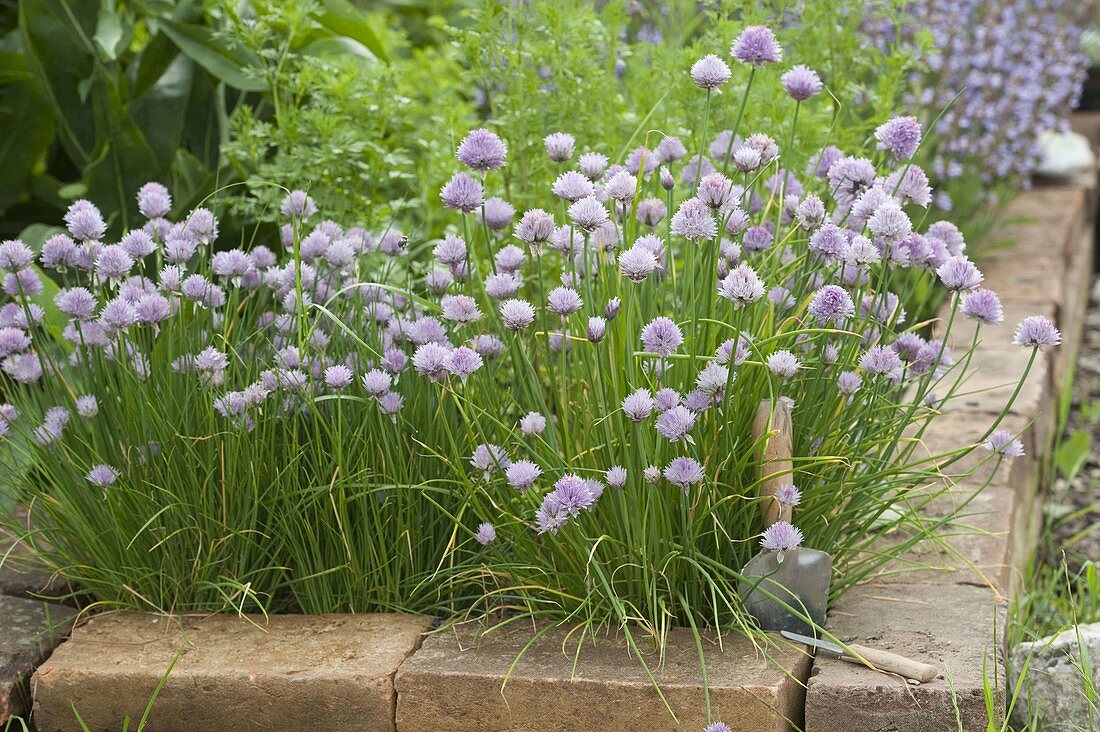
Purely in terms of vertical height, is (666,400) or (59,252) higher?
(59,252)

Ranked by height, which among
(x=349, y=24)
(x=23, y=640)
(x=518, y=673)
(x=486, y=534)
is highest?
(x=349, y=24)

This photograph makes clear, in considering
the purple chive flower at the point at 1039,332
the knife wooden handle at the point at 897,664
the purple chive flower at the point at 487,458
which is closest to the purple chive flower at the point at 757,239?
the purple chive flower at the point at 1039,332

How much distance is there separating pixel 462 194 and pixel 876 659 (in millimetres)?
970

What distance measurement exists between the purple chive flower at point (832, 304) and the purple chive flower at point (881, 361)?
12 cm

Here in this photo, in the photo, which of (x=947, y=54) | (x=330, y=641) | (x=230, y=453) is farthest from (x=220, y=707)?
(x=947, y=54)

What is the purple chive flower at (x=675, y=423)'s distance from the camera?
176 centimetres

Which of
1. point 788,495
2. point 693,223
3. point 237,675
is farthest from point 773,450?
point 237,675

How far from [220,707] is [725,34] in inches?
67.6

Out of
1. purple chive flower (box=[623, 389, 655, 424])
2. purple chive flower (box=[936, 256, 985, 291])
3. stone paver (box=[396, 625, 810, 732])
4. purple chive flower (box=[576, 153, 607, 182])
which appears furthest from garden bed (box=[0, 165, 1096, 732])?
purple chive flower (box=[576, 153, 607, 182])

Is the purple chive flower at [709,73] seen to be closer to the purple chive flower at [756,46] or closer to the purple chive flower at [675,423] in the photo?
the purple chive flower at [756,46]

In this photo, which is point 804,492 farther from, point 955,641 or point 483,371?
point 483,371

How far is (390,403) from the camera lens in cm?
199

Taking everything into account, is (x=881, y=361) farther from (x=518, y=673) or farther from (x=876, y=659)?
(x=518, y=673)

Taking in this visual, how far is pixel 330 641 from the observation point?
2.12m
